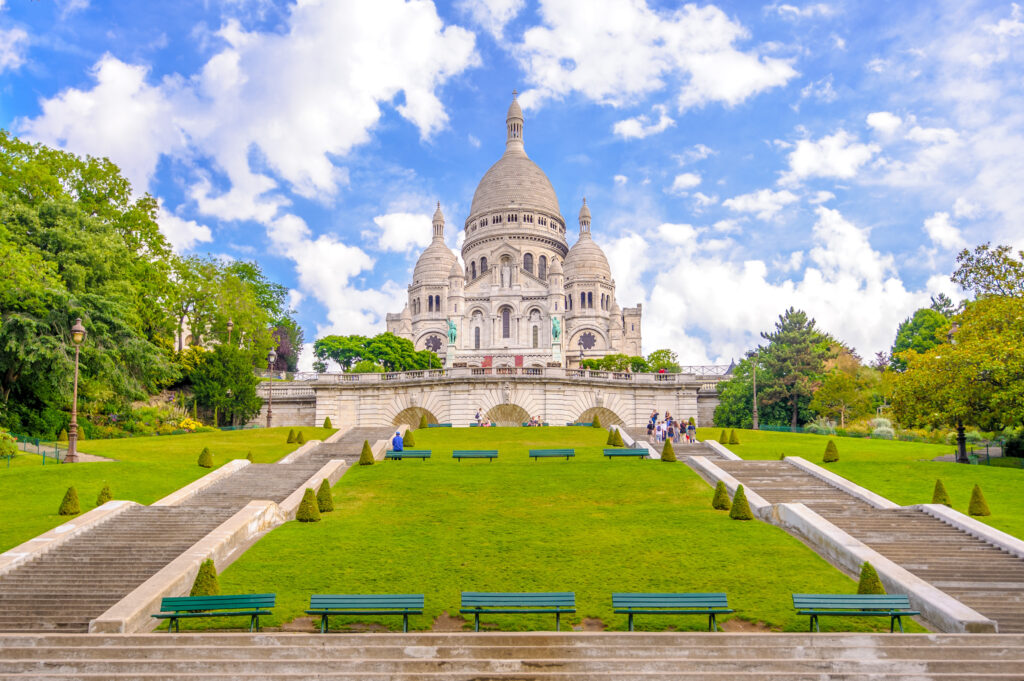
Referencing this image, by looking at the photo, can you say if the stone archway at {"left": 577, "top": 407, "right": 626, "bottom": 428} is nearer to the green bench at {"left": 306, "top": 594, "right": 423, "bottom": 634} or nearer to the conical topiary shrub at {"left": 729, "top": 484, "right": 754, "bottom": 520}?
the conical topiary shrub at {"left": 729, "top": 484, "right": 754, "bottom": 520}

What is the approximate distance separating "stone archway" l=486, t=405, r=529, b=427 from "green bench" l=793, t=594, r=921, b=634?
32787mm

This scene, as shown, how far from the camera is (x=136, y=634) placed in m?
12.9

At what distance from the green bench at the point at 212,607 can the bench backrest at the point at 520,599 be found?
350 cm

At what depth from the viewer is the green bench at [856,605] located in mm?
13531

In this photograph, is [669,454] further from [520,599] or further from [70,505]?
[70,505]

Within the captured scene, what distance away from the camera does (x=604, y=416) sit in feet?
160

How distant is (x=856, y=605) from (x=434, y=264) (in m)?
95.5

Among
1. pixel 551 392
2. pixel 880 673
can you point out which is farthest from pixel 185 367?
pixel 880 673

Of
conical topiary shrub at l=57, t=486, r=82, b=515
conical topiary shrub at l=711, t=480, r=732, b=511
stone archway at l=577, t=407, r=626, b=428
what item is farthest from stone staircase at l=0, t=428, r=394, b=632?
stone archway at l=577, t=407, r=626, b=428

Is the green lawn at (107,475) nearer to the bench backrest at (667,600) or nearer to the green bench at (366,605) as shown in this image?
the green bench at (366,605)

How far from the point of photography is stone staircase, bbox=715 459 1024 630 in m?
15.2

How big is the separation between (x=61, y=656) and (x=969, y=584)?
17.1 m

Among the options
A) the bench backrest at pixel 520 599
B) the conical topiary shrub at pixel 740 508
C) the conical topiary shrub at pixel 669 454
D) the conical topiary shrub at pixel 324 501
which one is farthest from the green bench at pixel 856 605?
the conical topiary shrub at pixel 669 454

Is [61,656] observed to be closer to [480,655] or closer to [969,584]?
[480,655]
